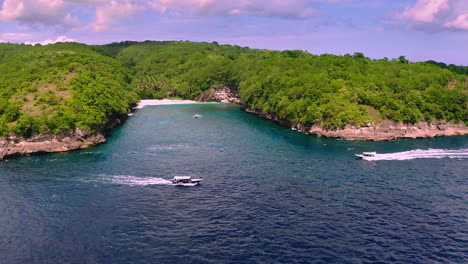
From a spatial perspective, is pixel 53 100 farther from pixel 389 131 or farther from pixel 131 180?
pixel 389 131

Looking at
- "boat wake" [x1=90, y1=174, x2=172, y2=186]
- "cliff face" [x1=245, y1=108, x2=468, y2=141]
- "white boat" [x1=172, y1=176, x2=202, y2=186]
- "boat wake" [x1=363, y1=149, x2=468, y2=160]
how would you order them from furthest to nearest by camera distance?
"cliff face" [x1=245, y1=108, x2=468, y2=141], "boat wake" [x1=363, y1=149, x2=468, y2=160], "boat wake" [x1=90, y1=174, x2=172, y2=186], "white boat" [x1=172, y1=176, x2=202, y2=186]

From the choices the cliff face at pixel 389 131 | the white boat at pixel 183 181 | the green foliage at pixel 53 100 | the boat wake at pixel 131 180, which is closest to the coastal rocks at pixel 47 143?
the green foliage at pixel 53 100

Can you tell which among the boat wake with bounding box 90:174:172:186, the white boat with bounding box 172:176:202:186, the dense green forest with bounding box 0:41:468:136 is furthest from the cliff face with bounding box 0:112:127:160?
the white boat with bounding box 172:176:202:186

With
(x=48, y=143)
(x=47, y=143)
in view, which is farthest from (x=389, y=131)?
(x=47, y=143)

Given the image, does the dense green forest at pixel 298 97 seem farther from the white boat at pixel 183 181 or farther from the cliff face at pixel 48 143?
the white boat at pixel 183 181

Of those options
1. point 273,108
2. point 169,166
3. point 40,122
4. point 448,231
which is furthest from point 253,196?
point 273,108

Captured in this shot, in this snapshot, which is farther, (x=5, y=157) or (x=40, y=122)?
(x=40, y=122)

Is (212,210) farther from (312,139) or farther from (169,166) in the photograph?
(312,139)

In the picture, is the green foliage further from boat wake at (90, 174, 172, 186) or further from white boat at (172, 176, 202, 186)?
white boat at (172, 176, 202, 186)
